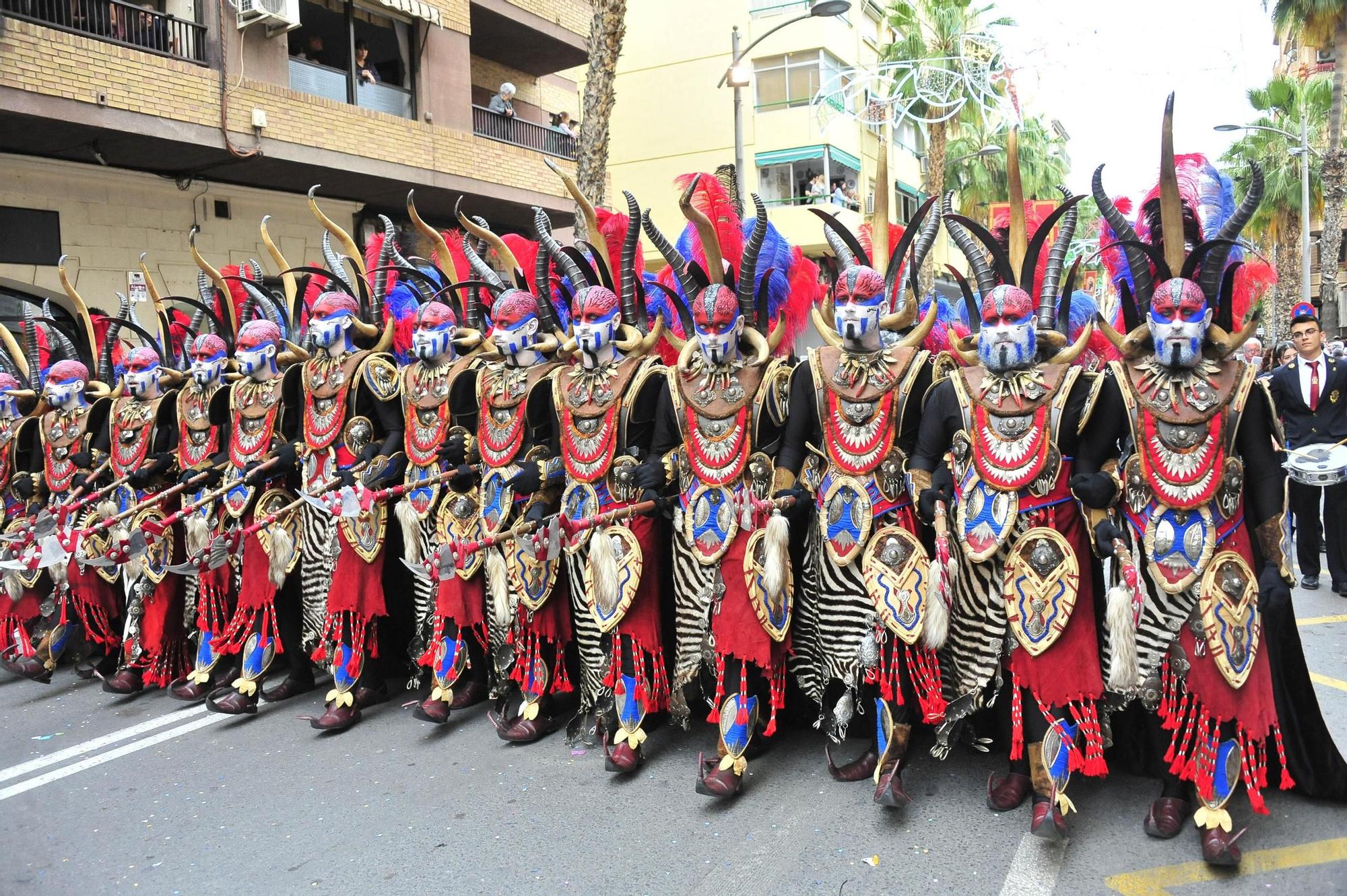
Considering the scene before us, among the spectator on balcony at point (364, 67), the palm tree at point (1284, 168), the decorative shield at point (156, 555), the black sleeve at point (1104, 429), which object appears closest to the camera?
the black sleeve at point (1104, 429)

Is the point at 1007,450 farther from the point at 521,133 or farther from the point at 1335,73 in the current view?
the point at 1335,73

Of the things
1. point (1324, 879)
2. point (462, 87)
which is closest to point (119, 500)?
point (1324, 879)

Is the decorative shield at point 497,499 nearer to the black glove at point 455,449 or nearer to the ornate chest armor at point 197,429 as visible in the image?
the black glove at point 455,449

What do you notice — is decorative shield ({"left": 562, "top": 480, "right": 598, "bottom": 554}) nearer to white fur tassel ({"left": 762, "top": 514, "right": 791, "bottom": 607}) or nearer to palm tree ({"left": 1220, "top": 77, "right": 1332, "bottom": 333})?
white fur tassel ({"left": 762, "top": 514, "right": 791, "bottom": 607})

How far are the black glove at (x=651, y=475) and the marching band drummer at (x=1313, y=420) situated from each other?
4.94 metres

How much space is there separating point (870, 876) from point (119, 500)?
5.18 metres

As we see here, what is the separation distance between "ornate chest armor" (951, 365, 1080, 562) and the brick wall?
996 cm

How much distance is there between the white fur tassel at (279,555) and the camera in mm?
5309

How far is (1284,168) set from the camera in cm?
2381

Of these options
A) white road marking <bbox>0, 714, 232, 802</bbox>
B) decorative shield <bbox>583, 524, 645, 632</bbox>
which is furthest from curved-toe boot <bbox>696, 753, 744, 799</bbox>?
white road marking <bbox>0, 714, 232, 802</bbox>

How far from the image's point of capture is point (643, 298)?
4906 mm

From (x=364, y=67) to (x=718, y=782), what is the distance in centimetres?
1292

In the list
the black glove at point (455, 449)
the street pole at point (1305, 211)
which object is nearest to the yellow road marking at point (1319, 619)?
the black glove at point (455, 449)

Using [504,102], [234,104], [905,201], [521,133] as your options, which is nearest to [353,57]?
[234,104]
